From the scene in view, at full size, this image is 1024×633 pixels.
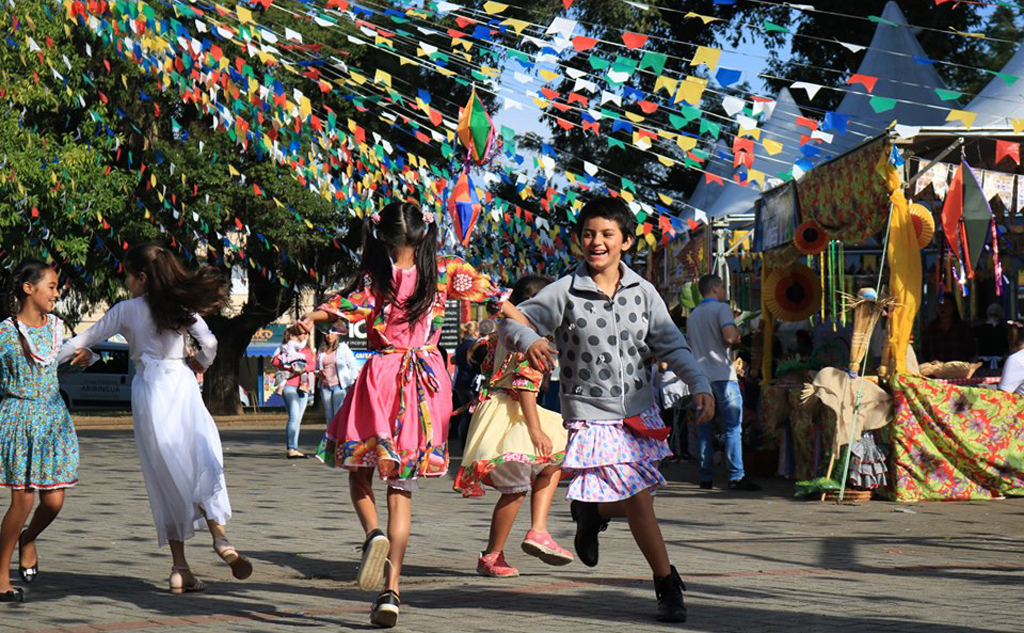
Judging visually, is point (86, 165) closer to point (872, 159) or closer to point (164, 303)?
point (872, 159)

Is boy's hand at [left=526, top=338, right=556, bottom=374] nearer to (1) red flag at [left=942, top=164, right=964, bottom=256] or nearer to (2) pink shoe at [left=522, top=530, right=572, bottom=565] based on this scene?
(2) pink shoe at [left=522, top=530, right=572, bottom=565]

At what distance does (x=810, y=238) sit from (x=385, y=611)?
26.9 ft

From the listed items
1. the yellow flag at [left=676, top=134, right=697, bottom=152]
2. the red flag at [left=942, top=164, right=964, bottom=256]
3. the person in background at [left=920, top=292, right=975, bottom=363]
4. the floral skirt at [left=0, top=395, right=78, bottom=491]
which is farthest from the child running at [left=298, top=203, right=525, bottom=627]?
the person in background at [left=920, top=292, right=975, bottom=363]

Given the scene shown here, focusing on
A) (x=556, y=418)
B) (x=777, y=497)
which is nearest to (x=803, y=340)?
(x=777, y=497)

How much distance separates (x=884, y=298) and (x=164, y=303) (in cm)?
652

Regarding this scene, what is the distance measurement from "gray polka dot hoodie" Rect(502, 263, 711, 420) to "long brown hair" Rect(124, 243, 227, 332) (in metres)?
1.68

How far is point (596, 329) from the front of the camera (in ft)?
19.6

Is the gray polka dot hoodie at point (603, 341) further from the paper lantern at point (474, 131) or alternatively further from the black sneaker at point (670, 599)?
A: the paper lantern at point (474, 131)

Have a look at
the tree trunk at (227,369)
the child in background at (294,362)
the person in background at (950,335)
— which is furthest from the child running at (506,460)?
the tree trunk at (227,369)

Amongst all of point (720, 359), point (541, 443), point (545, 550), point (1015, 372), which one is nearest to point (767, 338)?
point (720, 359)

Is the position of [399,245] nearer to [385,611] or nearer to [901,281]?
[385,611]

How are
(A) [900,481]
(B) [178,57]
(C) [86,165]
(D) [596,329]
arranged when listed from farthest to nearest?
(C) [86,165]
(B) [178,57]
(A) [900,481]
(D) [596,329]

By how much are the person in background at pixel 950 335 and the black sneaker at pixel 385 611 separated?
9866 mm

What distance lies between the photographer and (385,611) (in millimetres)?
5559
